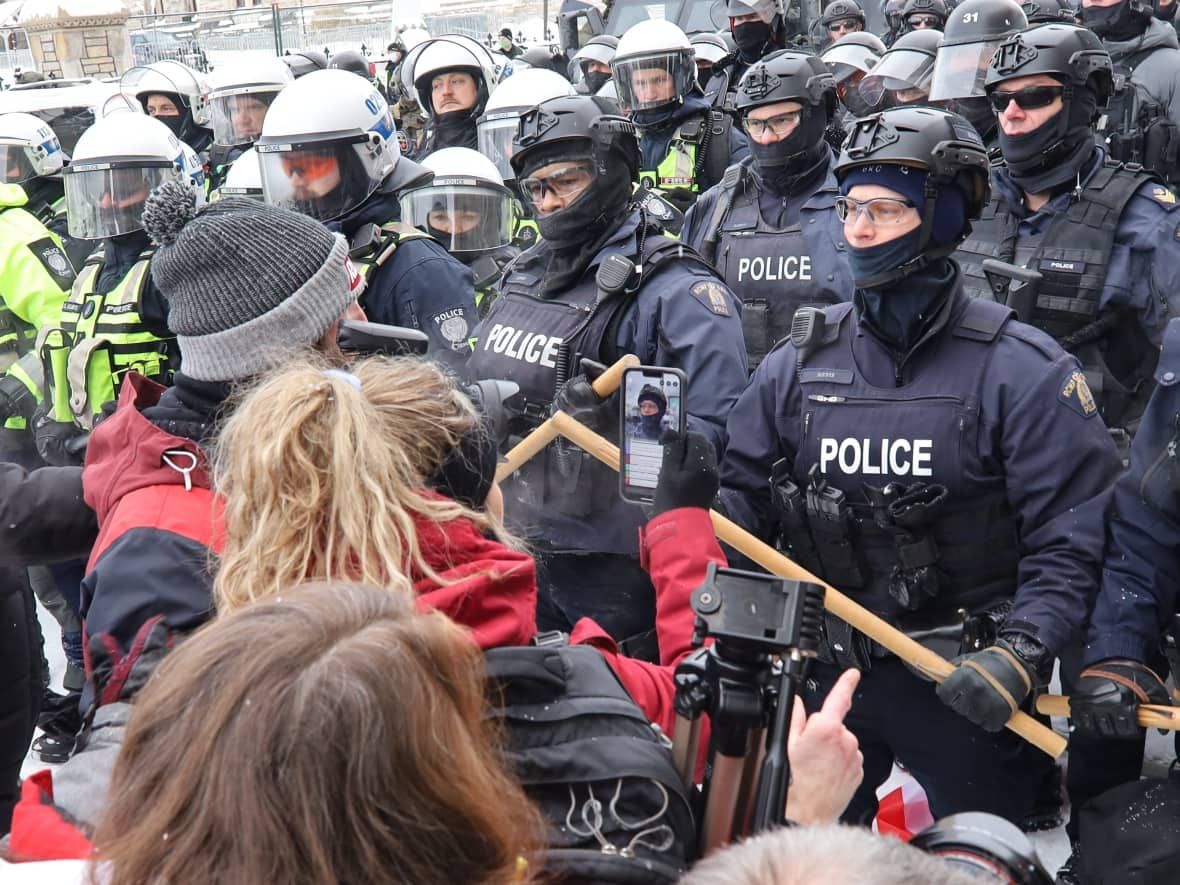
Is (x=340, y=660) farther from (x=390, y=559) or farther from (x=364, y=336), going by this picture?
(x=364, y=336)

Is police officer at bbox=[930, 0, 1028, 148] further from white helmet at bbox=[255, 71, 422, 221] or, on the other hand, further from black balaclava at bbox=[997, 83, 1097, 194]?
white helmet at bbox=[255, 71, 422, 221]

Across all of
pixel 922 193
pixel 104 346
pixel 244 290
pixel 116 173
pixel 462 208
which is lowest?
pixel 104 346

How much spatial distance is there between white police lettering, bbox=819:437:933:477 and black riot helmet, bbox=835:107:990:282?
394 mm

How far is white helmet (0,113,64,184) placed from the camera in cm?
631

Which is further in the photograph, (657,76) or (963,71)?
(657,76)

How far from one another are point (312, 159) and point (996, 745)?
3098 millimetres

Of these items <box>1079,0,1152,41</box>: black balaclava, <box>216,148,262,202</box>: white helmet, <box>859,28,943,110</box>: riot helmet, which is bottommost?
<box>216,148,262,202</box>: white helmet

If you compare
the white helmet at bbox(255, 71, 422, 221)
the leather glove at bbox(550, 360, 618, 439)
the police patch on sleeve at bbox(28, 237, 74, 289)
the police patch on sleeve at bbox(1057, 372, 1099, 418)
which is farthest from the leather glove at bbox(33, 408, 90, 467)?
the police patch on sleeve at bbox(1057, 372, 1099, 418)

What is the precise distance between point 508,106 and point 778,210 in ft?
9.00

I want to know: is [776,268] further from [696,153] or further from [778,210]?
[696,153]

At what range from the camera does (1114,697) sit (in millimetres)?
2590

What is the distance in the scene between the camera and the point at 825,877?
1006mm

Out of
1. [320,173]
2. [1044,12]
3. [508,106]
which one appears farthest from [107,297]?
[1044,12]

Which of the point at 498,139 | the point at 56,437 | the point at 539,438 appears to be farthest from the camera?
the point at 498,139
